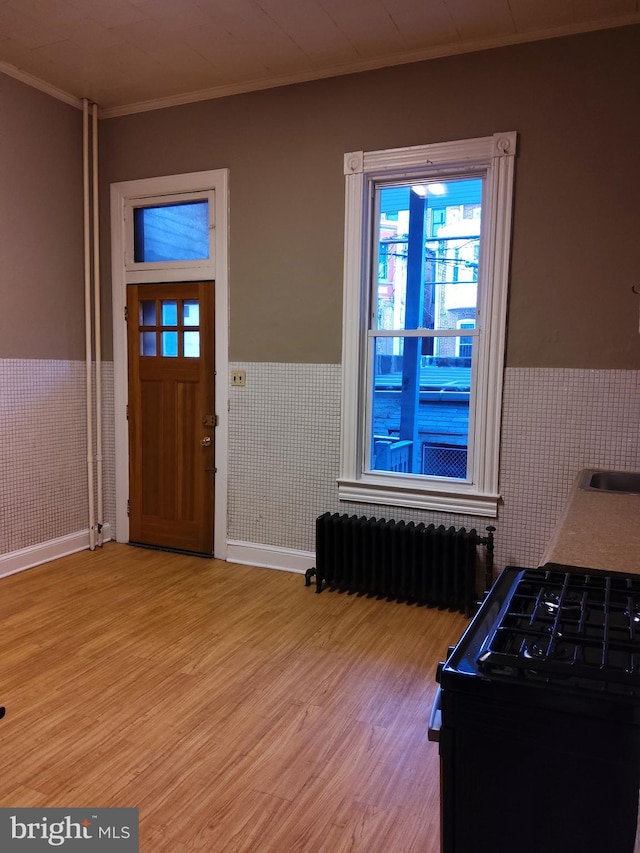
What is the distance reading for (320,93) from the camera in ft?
12.0

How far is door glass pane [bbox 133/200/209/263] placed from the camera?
4.14 m

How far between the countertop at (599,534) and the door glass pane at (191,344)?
2.70 m

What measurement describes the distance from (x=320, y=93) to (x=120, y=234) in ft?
5.60

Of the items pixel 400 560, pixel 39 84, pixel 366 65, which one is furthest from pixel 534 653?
pixel 39 84

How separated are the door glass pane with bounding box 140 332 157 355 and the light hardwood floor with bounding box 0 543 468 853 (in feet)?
5.23

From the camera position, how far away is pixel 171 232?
425 cm

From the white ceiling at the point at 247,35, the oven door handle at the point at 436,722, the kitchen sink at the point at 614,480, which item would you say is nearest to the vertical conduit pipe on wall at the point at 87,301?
the white ceiling at the point at 247,35

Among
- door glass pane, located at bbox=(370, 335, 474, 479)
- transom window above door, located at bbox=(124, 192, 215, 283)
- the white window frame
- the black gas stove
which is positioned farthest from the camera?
transom window above door, located at bbox=(124, 192, 215, 283)

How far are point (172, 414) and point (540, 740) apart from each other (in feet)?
12.1

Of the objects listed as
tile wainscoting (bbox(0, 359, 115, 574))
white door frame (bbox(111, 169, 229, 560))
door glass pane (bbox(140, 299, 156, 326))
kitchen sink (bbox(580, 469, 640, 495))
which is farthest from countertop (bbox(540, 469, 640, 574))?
Result: tile wainscoting (bbox(0, 359, 115, 574))

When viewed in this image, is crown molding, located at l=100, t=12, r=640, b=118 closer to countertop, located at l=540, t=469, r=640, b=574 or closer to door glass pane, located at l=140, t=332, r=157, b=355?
door glass pane, located at l=140, t=332, r=157, b=355

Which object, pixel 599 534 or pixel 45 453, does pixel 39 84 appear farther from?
pixel 599 534

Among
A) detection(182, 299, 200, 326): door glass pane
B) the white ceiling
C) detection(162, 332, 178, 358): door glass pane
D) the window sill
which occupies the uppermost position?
the white ceiling

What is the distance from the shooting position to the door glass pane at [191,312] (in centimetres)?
416
